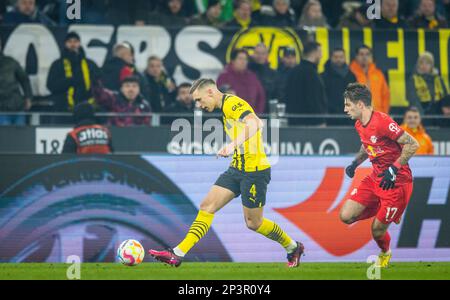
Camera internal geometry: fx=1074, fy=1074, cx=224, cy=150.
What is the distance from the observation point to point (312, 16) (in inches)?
719

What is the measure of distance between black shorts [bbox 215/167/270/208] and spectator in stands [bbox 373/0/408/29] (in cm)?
688

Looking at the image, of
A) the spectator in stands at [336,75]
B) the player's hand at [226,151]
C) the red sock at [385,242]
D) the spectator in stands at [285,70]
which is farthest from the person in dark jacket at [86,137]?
the spectator in stands at [336,75]

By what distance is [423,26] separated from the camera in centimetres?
1895

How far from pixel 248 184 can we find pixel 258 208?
34 centimetres

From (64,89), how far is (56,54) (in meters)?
0.87

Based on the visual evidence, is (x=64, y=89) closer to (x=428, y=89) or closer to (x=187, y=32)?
(x=187, y=32)

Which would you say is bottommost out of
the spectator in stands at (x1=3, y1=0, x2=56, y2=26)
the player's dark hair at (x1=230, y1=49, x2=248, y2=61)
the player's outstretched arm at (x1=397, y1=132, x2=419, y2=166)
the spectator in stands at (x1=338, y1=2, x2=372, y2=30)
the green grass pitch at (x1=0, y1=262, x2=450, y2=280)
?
the green grass pitch at (x1=0, y1=262, x2=450, y2=280)

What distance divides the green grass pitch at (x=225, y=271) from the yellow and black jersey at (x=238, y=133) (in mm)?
1272

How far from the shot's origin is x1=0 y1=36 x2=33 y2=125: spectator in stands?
16359 millimetres

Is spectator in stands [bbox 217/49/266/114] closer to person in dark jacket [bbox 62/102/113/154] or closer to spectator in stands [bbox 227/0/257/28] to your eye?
spectator in stands [bbox 227/0/257/28]

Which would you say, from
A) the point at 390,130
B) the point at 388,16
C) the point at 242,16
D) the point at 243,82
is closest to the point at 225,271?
the point at 390,130

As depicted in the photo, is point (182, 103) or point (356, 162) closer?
point (356, 162)

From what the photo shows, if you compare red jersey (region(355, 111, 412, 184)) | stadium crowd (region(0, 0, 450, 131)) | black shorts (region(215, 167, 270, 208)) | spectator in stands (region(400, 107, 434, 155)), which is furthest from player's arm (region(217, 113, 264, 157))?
spectator in stands (region(400, 107, 434, 155))

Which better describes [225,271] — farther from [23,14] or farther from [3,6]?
[3,6]
